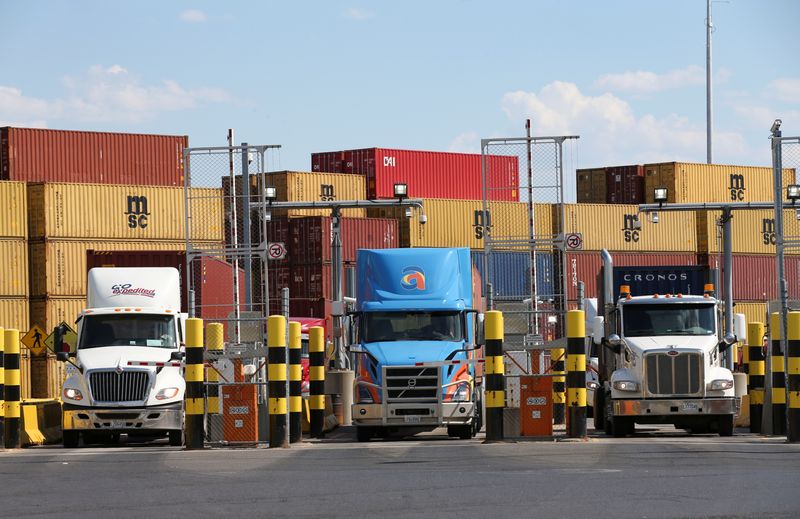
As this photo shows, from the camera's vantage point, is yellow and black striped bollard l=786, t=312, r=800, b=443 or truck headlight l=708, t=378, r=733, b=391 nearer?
yellow and black striped bollard l=786, t=312, r=800, b=443

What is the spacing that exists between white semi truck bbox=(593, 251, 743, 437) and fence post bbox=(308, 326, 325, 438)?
4677 mm

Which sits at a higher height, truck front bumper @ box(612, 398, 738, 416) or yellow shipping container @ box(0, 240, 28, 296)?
yellow shipping container @ box(0, 240, 28, 296)

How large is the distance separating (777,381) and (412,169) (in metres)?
35.9

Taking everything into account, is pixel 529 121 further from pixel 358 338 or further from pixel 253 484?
pixel 253 484

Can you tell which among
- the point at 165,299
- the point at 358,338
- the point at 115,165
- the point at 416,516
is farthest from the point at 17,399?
the point at 115,165

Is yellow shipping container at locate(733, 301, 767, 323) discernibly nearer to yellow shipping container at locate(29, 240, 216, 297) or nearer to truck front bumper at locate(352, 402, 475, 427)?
yellow shipping container at locate(29, 240, 216, 297)

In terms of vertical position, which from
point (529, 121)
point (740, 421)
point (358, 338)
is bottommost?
point (740, 421)

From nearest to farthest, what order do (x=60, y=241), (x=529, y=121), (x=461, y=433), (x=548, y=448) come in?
(x=548, y=448), (x=461, y=433), (x=529, y=121), (x=60, y=241)

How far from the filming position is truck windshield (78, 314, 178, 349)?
25.6m

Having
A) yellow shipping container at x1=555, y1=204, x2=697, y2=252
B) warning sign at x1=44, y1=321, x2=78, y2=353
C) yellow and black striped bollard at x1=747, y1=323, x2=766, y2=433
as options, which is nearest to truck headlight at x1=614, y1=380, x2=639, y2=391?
yellow and black striped bollard at x1=747, y1=323, x2=766, y2=433

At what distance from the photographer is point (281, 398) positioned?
22.0 metres

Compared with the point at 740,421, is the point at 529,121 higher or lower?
higher

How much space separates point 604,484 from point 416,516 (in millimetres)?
3075

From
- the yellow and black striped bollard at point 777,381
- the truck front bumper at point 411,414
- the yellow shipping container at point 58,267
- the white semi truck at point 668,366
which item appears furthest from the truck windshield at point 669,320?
the yellow shipping container at point 58,267
